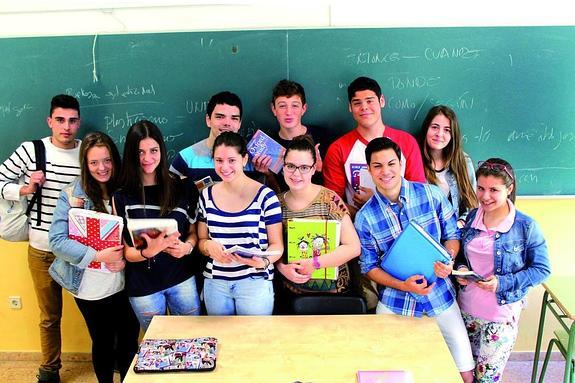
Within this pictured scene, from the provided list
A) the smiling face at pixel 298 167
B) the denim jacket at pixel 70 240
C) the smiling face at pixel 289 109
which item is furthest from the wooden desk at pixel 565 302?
the denim jacket at pixel 70 240

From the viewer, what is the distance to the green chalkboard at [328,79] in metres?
3.12

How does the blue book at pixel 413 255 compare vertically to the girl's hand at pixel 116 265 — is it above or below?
above

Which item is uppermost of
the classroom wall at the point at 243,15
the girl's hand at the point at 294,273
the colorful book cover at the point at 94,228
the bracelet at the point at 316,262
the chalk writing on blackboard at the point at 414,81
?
the classroom wall at the point at 243,15

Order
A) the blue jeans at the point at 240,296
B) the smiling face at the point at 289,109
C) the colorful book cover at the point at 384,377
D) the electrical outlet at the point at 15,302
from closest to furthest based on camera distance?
the colorful book cover at the point at 384,377
the blue jeans at the point at 240,296
the smiling face at the point at 289,109
the electrical outlet at the point at 15,302

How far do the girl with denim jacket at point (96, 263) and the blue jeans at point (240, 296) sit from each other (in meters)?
0.53

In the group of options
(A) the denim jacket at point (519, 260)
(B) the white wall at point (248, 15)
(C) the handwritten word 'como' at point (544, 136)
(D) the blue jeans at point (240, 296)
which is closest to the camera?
(A) the denim jacket at point (519, 260)

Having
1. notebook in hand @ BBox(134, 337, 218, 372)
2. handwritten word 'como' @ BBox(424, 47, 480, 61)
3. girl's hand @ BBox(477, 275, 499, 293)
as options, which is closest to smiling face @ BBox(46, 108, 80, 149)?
notebook in hand @ BBox(134, 337, 218, 372)

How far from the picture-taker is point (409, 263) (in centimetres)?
239

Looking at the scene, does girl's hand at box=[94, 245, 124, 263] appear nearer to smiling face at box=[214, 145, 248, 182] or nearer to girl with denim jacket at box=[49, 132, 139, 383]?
girl with denim jacket at box=[49, 132, 139, 383]

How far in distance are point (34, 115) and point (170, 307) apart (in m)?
1.66

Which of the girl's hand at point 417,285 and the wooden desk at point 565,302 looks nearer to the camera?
the girl's hand at point 417,285

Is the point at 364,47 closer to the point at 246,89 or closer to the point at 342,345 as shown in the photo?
the point at 246,89

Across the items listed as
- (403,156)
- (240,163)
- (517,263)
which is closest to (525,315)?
(517,263)

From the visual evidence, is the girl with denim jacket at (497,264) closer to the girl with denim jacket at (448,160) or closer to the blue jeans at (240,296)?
the girl with denim jacket at (448,160)
